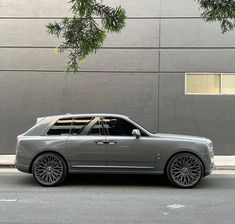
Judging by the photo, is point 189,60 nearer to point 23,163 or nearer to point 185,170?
point 185,170

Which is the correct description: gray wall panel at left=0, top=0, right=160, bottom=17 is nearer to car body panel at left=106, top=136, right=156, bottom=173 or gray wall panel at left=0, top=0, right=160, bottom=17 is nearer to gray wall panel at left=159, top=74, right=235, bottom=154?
gray wall panel at left=159, top=74, right=235, bottom=154

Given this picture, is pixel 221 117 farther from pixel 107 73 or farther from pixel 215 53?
pixel 107 73

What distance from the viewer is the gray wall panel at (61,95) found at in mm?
16062

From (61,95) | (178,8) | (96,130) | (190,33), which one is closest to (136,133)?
(96,130)

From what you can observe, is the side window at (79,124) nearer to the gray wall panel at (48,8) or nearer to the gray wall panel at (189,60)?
the gray wall panel at (189,60)

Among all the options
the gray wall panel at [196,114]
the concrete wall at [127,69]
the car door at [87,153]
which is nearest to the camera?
the car door at [87,153]

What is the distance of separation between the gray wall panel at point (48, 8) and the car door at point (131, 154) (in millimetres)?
7296

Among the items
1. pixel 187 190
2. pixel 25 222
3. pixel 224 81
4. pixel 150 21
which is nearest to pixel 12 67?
pixel 150 21

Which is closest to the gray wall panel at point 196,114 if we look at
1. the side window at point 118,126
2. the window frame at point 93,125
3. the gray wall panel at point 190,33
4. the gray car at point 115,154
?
the gray wall panel at point 190,33

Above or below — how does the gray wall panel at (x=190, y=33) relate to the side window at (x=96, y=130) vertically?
above

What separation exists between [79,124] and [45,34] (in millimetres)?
6842

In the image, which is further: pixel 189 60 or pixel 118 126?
pixel 189 60

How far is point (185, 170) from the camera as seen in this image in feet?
32.7

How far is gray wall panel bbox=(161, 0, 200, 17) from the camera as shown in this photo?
52.9ft
